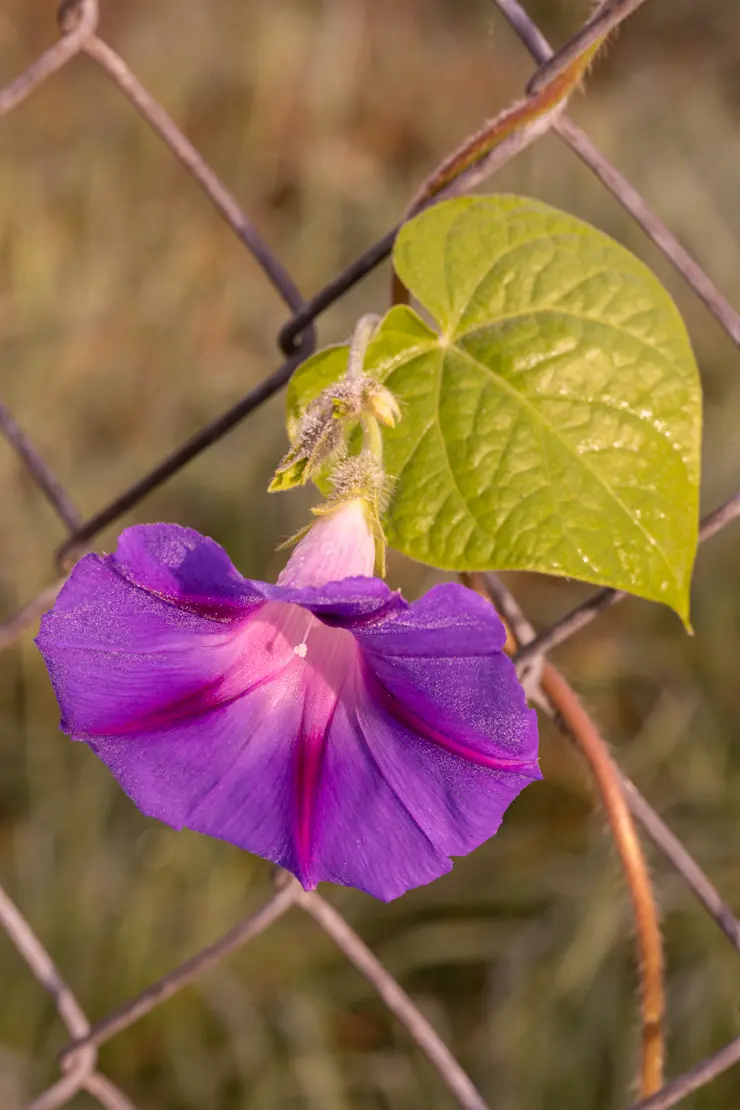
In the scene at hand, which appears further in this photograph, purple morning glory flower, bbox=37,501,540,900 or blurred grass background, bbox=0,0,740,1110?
blurred grass background, bbox=0,0,740,1110

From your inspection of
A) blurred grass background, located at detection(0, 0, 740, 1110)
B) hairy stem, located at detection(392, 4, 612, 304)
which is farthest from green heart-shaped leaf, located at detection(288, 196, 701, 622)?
blurred grass background, located at detection(0, 0, 740, 1110)

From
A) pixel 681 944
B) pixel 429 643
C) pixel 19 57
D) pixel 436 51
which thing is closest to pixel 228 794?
pixel 429 643

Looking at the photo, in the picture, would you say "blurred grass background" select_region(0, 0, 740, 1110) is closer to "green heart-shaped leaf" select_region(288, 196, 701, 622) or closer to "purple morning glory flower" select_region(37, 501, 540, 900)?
"green heart-shaped leaf" select_region(288, 196, 701, 622)

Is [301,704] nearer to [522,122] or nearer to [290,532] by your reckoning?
[522,122]

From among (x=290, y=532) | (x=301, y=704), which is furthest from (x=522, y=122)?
(x=290, y=532)

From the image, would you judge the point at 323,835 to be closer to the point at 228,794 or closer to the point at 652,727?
the point at 228,794
